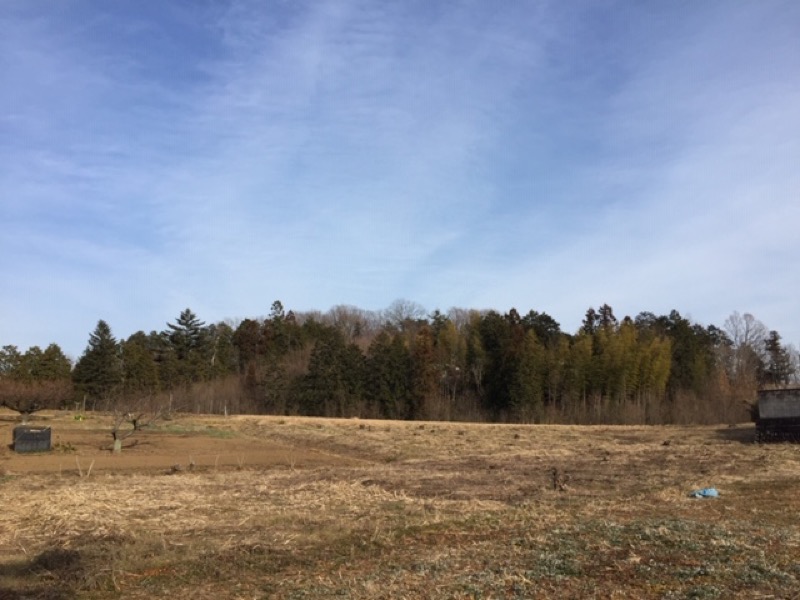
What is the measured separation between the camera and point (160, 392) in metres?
78.8

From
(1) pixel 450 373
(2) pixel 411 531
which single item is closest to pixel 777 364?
(1) pixel 450 373

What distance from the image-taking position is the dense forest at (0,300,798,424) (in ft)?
194

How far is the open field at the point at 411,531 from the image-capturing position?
21.2ft

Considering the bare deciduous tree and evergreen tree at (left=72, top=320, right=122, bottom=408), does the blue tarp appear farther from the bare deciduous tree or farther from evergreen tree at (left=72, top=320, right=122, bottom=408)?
evergreen tree at (left=72, top=320, right=122, bottom=408)

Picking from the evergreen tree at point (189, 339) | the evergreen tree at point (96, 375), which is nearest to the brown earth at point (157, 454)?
the evergreen tree at point (96, 375)

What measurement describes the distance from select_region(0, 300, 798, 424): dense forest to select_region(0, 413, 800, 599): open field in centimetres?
3330

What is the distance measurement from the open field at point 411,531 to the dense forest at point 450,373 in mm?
33302

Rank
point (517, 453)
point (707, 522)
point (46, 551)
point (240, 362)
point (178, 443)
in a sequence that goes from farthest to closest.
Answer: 1. point (240, 362)
2. point (178, 443)
3. point (517, 453)
4. point (707, 522)
5. point (46, 551)

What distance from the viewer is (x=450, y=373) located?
7344 centimetres

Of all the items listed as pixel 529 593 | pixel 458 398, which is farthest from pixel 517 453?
pixel 458 398

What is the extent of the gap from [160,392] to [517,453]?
62692 mm

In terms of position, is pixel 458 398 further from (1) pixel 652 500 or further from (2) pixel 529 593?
(2) pixel 529 593

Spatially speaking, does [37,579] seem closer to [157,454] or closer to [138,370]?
[157,454]

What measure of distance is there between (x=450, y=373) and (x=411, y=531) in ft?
211
